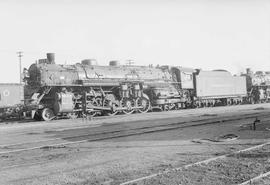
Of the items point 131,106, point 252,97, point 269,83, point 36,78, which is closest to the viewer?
point 36,78

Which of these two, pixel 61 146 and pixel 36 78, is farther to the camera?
pixel 36 78

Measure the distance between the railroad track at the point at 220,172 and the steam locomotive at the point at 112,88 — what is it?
43.7 feet

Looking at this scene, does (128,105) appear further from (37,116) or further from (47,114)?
(37,116)

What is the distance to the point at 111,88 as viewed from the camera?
73.4ft

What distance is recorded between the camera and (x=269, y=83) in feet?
131

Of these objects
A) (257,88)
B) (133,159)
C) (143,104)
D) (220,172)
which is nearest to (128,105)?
(143,104)

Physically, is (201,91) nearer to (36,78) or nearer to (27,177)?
(36,78)

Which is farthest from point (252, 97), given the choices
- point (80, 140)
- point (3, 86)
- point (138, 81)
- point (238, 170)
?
point (238, 170)

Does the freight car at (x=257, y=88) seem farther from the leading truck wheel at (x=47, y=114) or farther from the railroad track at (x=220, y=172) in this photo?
the railroad track at (x=220, y=172)

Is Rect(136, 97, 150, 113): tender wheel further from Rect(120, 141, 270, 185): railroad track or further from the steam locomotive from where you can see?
Rect(120, 141, 270, 185): railroad track

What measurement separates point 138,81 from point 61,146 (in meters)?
14.9

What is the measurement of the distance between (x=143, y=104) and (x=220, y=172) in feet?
58.9

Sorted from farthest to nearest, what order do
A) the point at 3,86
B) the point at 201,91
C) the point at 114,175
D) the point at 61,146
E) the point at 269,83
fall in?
the point at 269,83
the point at 201,91
the point at 3,86
the point at 61,146
the point at 114,175

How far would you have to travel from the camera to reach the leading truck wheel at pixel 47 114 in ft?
61.6
